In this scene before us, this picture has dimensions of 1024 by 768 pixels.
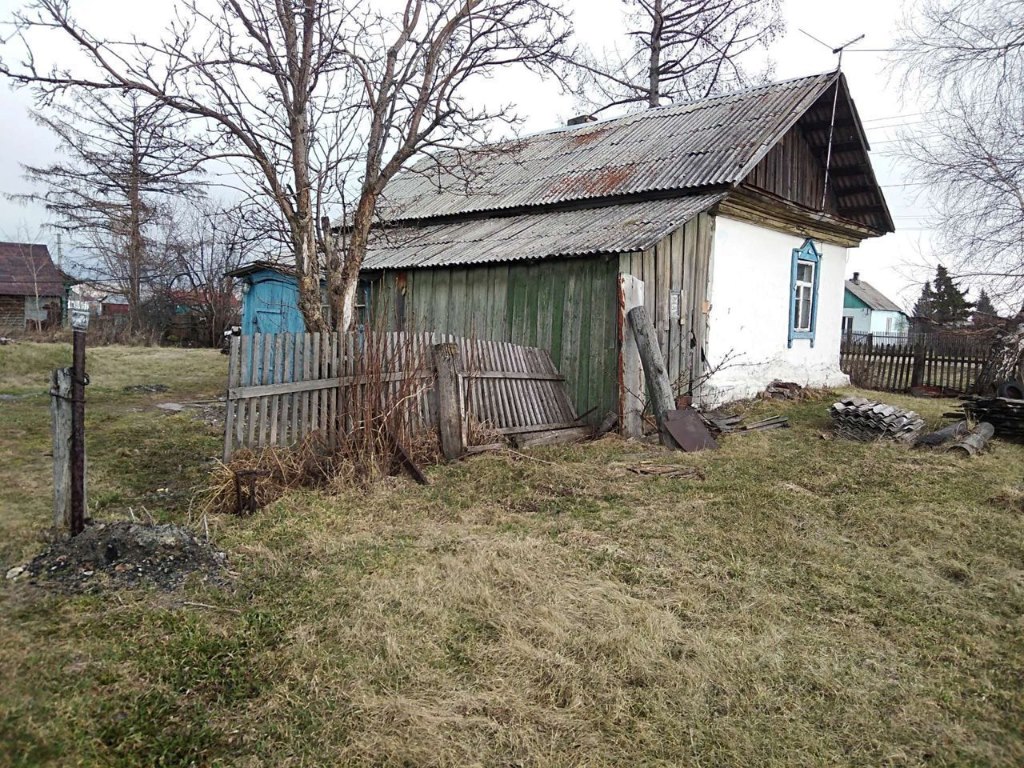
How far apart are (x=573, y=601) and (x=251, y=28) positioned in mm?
7112

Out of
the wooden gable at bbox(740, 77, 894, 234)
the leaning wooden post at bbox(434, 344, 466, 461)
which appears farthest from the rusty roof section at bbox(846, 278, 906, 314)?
the leaning wooden post at bbox(434, 344, 466, 461)

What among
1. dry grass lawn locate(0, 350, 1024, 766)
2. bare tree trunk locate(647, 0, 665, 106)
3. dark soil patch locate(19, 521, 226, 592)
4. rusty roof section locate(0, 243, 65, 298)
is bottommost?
dry grass lawn locate(0, 350, 1024, 766)

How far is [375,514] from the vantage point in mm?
5281

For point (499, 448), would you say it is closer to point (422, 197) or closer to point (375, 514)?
point (375, 514)

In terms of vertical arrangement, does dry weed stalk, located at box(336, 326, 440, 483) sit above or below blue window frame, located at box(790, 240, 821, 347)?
below

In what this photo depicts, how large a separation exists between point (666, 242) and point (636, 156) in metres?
3.31

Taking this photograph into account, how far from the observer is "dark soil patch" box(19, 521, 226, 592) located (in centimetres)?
372

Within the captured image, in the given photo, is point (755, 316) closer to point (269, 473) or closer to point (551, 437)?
point (551, 437)

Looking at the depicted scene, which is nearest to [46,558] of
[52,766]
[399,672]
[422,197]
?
[52,766]

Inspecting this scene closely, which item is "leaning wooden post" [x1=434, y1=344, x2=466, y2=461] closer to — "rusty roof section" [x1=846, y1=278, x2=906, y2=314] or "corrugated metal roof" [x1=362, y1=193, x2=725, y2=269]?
"corrugated metal roof" [x1=362, y1=193, x2=725, y2=269]

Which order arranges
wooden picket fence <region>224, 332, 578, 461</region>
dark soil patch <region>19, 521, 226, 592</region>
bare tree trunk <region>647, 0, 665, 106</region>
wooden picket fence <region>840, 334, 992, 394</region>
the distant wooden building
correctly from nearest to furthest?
1. dark soil patch <region>19, 521, 226, 592</region>
2. wooden picket fence <region>224, 332, 578, 461</region>
3. wooden picket fence <region>840, 334, 992, 394</region>
4. bare tree trunk <region>647, 0, 665, 106</region>
5. the distant wooden building

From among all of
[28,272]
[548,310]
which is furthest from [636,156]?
[28,272]

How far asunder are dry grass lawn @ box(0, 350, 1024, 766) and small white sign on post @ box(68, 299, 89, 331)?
1.43m

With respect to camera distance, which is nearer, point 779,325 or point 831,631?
point 831,631
